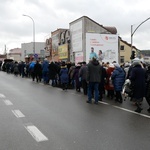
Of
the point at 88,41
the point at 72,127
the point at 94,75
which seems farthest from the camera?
the point at 88,41

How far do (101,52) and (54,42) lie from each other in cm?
2311

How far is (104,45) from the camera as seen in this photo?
119 feet

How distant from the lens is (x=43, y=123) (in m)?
7.15

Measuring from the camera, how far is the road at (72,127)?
5.43 m

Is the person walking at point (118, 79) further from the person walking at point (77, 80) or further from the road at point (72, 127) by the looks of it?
the person walking at point (77, 80)

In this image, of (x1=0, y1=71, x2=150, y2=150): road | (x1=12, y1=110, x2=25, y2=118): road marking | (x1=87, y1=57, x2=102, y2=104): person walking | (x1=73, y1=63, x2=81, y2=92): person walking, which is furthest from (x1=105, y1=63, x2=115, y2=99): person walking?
(x1=12, y1=110, x2=25, y2=118): road marking

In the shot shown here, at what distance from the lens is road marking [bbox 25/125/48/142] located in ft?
18.9

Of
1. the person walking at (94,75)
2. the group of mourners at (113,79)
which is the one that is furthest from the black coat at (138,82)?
the person walking at (94,75)

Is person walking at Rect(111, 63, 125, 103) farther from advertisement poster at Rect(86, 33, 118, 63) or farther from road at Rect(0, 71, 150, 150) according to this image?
advertisement poster at Rect(86, 33, 118, 63)

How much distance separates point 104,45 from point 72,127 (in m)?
30.3

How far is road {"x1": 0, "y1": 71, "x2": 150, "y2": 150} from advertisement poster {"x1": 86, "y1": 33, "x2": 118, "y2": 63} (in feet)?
83.1

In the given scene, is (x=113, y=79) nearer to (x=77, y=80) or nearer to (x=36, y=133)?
(x=77, y=80)

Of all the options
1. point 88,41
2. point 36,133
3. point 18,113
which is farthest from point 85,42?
point 36,133

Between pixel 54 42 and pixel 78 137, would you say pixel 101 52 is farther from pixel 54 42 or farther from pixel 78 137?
pixel 78 137
